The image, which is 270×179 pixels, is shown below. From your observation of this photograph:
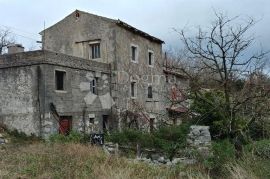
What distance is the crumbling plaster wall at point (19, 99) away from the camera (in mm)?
24969

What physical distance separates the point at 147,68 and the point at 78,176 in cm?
2420

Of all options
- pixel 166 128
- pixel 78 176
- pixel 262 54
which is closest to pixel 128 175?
pixel 78 176

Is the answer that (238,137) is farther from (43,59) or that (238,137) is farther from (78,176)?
(43,59)

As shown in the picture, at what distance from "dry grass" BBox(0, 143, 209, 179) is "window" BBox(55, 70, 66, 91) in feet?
38.2

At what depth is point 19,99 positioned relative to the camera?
83.3 feet

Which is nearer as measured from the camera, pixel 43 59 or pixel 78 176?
pixel 78 176

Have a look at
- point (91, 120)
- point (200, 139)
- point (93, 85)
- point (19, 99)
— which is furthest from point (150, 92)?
point (200, 139)

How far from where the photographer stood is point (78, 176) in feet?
37.8

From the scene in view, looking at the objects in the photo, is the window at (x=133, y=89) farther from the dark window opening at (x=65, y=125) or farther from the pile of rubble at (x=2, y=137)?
the pile of rubble at (x=2, y=137)

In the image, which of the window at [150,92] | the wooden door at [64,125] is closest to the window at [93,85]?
the wooden door at [64,125]

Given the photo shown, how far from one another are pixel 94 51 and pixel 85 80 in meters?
3.95

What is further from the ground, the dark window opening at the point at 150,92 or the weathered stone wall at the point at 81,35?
the weathered stone wall at the point at 81,35

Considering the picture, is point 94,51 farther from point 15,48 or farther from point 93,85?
point 15,48

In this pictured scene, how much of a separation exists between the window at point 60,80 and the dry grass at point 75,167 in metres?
11.7
